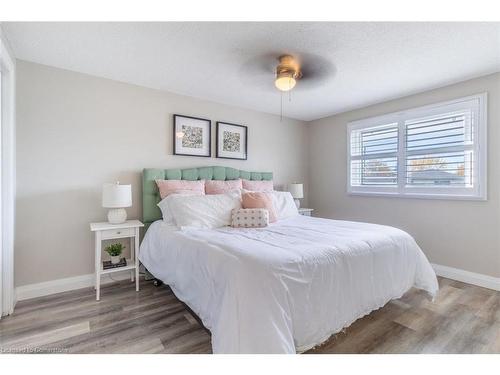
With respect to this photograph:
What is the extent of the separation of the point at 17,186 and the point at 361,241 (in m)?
3.10

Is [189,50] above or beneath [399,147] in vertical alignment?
above

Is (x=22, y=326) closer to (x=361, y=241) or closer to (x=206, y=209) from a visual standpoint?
(x=206, y=209)

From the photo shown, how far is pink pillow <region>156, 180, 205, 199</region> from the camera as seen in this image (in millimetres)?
2803

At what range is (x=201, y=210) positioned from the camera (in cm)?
244

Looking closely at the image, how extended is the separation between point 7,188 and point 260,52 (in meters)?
2.41

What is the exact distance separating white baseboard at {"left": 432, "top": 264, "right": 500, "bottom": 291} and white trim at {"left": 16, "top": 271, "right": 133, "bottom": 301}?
366cm

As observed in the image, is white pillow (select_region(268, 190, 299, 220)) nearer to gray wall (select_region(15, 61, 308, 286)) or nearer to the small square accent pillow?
the small square accent pillow

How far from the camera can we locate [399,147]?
3355mm

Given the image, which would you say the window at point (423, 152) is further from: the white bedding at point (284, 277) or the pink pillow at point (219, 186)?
the pink pillow at point (219, 186)

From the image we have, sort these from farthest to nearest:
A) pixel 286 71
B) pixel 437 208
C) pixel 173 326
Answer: pixel 437 208 < pixel 286 71 < pixel 173 326

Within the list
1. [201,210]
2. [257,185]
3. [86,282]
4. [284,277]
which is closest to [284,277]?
[284,277]

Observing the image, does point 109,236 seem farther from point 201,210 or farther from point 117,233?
point 201,210

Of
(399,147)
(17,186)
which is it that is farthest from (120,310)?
(399,147)

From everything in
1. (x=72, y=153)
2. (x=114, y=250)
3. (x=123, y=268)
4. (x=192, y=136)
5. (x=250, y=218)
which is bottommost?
(x=123, y=268)
